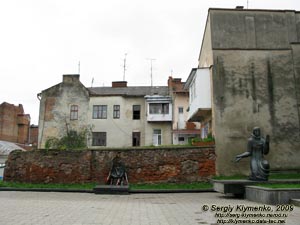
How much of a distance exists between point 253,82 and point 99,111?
21.0 m

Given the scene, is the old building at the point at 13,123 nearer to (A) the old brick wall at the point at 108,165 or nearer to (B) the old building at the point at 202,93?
(A) the old brick wall at the point at 108,165

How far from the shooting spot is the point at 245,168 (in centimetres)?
2175

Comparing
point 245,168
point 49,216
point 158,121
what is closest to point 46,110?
point 158,121

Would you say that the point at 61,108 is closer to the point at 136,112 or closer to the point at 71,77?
the point at 71,77

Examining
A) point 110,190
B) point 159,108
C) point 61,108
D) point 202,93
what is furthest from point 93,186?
point 61,108

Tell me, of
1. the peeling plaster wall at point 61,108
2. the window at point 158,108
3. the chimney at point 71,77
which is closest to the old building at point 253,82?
the window at point 158,108

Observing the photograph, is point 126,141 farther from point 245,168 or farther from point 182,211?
point 182,211

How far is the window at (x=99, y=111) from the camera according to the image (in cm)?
3884

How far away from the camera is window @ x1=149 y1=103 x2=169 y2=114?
125 ft

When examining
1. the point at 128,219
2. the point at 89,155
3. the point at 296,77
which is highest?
the point at 296,77

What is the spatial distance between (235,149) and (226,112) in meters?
2.62

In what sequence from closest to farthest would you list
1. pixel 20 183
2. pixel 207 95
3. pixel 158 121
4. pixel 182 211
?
pixel 182 211, pixel 20 183, pixel 207 95, pixel 158 121

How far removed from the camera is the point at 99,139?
126 ft

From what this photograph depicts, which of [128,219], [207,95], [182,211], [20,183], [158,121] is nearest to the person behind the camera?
[128,219]
